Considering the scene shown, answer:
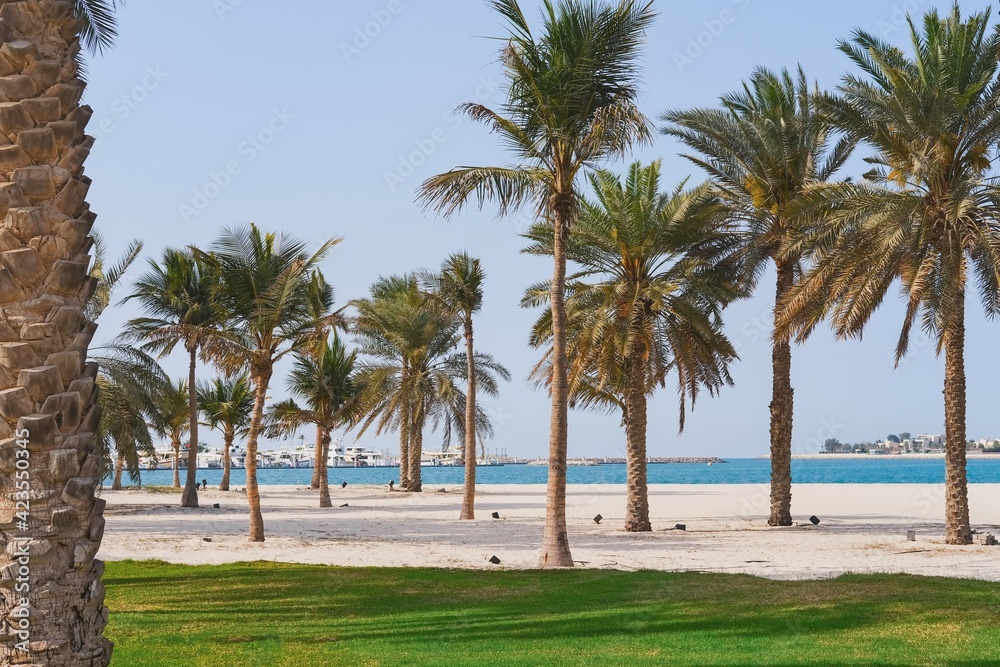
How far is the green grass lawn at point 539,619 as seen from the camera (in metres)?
8.07

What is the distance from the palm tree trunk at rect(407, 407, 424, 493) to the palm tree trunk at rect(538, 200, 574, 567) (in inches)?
1008

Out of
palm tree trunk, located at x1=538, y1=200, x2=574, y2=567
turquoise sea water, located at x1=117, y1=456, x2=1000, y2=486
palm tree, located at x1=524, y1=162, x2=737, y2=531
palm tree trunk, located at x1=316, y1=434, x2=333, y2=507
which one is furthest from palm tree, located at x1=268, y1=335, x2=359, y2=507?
turquoise sea water, located at x1=117, y1=456, x2=1000, y2=486

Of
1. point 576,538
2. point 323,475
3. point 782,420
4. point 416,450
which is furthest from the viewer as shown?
point 416,450

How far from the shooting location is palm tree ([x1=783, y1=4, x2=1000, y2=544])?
1850cm

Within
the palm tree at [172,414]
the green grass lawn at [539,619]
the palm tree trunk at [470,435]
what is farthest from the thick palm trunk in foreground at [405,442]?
the green grass lawn at [539,619]

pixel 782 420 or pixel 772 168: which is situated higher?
pixel 772 168

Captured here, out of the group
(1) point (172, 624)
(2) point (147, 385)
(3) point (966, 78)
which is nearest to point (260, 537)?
(2) point (147, 385)

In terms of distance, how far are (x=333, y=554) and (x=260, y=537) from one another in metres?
2.93

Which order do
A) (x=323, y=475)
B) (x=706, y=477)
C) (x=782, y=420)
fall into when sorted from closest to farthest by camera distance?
(x=782, y=420), (x=323, y=475), (x=706, y=477)

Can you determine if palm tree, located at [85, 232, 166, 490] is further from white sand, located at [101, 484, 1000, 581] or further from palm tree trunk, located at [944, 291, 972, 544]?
palm tree trunk, located at [944, 291, 972, 544]

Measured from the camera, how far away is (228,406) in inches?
1820

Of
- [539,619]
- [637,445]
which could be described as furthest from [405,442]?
[539,619]

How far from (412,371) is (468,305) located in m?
13.4

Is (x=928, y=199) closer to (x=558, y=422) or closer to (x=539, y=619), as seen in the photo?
(x=558, y=422)
